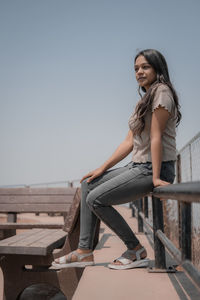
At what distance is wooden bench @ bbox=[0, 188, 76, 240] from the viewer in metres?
4.95

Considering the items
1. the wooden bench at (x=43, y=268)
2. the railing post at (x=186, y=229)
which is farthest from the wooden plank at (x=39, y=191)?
the railing post at (x=186, y=229)

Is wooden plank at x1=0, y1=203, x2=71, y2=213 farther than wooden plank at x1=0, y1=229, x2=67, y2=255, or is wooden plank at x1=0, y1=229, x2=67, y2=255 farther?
wooden plank at x1=0, y1=203, x2=71, y2=213

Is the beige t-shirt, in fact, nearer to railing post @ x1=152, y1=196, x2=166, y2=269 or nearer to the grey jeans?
the grey jeans

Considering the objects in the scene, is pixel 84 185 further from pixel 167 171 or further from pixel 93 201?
pixel 167 171

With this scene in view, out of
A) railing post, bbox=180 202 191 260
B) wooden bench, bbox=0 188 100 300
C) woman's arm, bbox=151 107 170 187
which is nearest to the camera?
railing post, bbox=180 202 191 260

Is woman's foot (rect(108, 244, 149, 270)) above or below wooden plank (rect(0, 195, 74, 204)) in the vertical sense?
below

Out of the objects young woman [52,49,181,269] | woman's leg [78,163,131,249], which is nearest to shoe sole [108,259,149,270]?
young woman [52,49,181,269]

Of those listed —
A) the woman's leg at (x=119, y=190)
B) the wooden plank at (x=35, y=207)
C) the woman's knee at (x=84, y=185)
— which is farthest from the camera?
the wooden plank at (x=35, y=207)

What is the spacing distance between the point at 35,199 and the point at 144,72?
10.3 feet

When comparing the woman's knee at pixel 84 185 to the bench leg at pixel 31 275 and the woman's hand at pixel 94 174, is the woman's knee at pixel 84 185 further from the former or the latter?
the bench leg at pixel 31 275

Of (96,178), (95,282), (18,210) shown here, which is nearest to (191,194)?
(95,282)

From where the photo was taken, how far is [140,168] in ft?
7.98

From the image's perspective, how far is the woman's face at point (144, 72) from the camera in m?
2.55

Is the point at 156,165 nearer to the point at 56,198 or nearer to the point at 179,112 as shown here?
the point at 179,112
